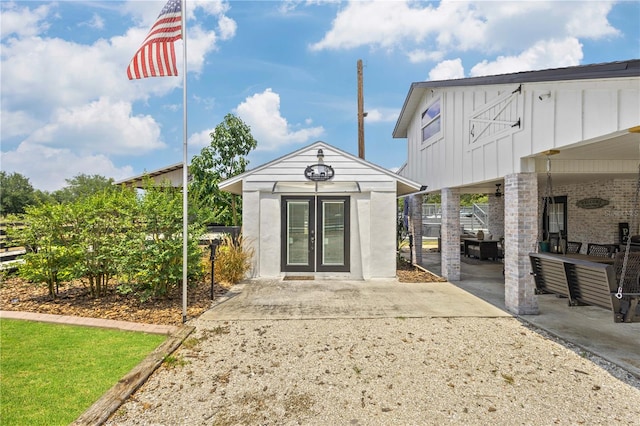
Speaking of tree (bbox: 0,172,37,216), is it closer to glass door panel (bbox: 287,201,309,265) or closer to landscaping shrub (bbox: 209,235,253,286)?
landscaping shrub (bbox: 209,235,253,286)

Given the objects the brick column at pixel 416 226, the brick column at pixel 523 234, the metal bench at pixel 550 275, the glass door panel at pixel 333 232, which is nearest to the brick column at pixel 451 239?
the brick column at pixel 416 226

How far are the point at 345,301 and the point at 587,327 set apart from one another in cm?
418

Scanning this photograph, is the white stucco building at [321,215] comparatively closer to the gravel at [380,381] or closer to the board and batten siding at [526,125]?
the board and batten siding at [526,125]

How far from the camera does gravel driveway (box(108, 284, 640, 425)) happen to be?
3.01m

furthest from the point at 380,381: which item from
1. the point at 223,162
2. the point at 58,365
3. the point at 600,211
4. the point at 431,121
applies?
the point at 223,162

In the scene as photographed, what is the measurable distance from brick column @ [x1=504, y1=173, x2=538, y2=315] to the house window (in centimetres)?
460

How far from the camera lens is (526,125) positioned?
5.75 meters

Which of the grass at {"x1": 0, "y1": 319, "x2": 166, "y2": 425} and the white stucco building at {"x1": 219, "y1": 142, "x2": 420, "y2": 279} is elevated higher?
the white stucco building at {"x1": 219, "y1": 142, "x2": 420, "y2": 279}

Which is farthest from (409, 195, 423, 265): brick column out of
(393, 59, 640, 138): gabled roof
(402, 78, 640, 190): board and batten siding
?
(393, 59, 640, 138): gabled roof

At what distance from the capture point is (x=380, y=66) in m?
14.0

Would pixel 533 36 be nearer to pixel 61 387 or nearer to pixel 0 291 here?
pixel 61 387

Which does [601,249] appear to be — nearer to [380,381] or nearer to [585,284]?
[585,284]

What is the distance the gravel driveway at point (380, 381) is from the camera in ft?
9.88

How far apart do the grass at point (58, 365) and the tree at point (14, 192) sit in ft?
186
